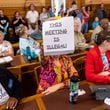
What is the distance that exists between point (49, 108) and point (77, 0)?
34.4 feet

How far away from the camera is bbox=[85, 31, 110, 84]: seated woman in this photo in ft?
9.44

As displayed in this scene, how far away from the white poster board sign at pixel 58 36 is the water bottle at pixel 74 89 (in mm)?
449

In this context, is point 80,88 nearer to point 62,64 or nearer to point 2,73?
point 62,64

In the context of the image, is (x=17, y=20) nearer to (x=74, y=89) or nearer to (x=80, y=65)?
(x=80, y=65)

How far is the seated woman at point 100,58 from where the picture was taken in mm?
2877

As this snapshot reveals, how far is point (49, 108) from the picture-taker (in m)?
2.19

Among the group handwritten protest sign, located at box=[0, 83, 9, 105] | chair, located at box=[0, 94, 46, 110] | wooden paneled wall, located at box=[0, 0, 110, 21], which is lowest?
chair, located at box=[0, 94, 46, 110]

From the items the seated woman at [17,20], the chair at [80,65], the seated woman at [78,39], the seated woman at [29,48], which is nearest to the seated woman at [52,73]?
the chair at [80,65]

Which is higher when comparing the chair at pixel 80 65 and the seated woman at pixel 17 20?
the seated woman at pixel 17 20

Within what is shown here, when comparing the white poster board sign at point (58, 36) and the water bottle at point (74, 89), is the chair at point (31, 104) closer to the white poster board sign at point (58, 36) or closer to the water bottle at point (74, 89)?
the water bottle at point (74, 89)

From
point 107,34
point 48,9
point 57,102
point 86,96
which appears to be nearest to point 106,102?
point 86,96

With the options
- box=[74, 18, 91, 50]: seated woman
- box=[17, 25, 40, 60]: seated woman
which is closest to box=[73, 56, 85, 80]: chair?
box=[17, 25, 40, 60]: seated woman

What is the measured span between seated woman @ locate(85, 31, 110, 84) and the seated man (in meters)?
0.75

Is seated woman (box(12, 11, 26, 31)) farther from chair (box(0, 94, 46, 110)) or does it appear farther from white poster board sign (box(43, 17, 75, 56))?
chair (box(0, 94, 46, 110))
